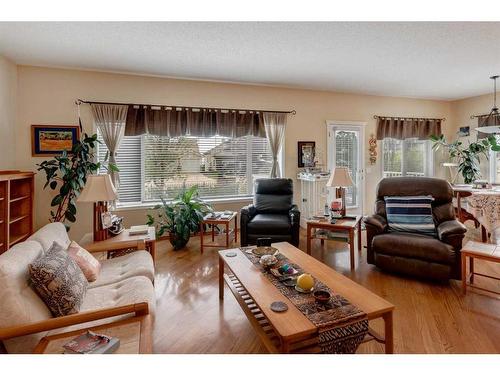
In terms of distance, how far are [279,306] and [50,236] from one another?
175 cm

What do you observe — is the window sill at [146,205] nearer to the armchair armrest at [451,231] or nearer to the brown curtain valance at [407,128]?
the armchair armrest at [451,231]

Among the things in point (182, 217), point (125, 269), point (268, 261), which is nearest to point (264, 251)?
point (268, 261)

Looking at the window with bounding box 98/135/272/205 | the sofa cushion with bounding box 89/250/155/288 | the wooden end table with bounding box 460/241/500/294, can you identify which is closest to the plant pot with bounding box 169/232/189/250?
the window with bounding box 98/135/272/205

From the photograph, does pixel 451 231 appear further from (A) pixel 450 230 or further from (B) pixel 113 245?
(B) pixel 113 245

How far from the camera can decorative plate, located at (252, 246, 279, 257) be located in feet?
8.02

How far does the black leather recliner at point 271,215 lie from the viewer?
12.2 ft

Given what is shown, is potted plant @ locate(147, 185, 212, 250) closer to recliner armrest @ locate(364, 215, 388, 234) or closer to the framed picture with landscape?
the framed picture with landscape

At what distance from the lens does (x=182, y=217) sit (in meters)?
3.96

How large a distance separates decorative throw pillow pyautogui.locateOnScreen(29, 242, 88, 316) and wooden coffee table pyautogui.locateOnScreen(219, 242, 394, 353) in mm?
1027

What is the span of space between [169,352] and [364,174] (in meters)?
5.03

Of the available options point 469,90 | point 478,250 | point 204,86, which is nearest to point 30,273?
point 478,250

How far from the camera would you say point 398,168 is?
6.07m

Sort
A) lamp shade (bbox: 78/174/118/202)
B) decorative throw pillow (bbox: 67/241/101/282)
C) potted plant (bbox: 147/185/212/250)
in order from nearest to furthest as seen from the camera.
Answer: decorative throw pillow (bbox: 67/241/101/282) < lamp shade (bbox: 78/174/118/202) < potted plant (bbox: 147/185/212/250)
